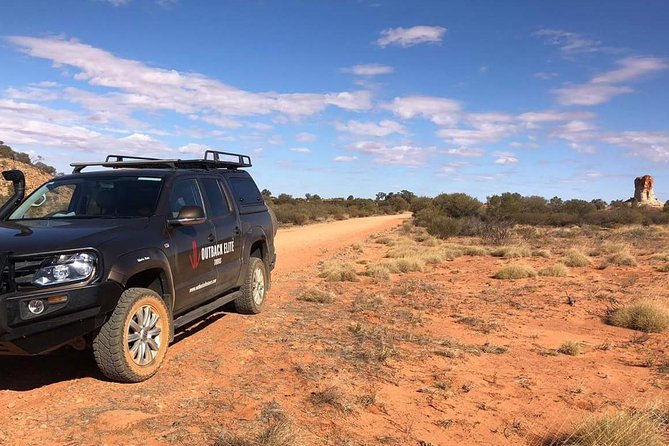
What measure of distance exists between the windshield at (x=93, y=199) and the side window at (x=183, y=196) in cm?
20

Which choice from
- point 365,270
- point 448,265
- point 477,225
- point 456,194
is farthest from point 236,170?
point 456,194

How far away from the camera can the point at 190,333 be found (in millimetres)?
6789

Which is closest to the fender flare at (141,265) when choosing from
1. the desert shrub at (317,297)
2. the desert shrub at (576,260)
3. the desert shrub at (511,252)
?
the desert shrub at (317,297)

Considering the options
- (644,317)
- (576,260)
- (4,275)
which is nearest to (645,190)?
(576,260)

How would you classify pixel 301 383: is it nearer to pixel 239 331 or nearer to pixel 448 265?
pixel 239 331

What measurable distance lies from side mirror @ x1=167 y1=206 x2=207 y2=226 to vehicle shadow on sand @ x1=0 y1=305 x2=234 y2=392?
1.53 metres

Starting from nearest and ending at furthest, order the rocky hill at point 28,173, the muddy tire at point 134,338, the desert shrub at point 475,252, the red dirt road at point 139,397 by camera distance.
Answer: the red dirt road at point 139,397, the muddy tire at point 134,338, the desert shrub at point 475,252, the rocky hill at point 28,173

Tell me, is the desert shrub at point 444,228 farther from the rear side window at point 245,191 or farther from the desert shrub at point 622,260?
the rear side window at point 245,191

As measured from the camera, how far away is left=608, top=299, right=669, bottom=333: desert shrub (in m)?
8.46

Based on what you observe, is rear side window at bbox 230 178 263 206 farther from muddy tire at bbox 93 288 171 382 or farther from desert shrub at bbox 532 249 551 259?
desert shrub at bbox 532 249 551 259

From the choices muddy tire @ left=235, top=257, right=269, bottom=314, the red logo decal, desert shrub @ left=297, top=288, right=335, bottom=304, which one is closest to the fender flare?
the red logo decal

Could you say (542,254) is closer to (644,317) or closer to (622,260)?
(622,260)

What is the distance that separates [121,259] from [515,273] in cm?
1154

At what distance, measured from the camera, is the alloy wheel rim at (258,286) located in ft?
25.6
